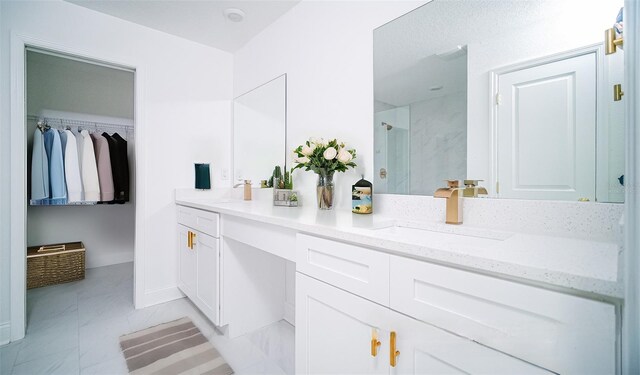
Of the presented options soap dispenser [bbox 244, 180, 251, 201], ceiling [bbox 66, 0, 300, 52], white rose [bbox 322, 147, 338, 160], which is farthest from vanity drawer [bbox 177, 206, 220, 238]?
ceiling [bbox 66, 0, 300, 52]

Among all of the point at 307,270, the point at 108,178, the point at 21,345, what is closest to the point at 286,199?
the point at 307,270

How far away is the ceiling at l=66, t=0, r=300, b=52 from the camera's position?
2062 mm

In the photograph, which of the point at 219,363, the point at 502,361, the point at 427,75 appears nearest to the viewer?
the point at 502,361

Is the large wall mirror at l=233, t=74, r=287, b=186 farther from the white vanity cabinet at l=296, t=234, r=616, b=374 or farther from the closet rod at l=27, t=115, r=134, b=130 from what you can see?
the closet rod at l=27, t=115, r=134, b=130

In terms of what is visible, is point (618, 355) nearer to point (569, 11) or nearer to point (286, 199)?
point (569, 11)

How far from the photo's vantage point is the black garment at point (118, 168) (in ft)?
9.56

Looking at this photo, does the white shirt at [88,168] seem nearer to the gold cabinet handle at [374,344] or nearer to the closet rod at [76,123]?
the closet rod at [76,123]

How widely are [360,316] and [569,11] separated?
122 centimetres

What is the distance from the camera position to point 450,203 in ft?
3.81

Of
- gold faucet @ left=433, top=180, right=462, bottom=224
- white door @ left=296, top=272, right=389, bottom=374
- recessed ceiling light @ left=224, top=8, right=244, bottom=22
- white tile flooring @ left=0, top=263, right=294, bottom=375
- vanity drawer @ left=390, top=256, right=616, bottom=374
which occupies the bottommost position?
white tile flooring @ left=0, top=263, right=294, bottom=375

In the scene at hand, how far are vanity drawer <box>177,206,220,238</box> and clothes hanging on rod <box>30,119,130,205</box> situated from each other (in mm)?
992

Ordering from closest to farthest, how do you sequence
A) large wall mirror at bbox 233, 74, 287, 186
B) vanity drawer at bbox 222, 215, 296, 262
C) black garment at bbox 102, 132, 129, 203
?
vanity drawer at bbox 222, 215, 296, 262 → large wall mirror at bbox 233, 74, 287, 186 → black garment at bbox 102, 132, 129, 203

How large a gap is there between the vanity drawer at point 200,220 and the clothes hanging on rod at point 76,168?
992 millimetres

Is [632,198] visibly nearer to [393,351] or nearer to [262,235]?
[393,351]
